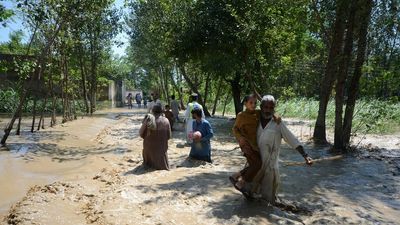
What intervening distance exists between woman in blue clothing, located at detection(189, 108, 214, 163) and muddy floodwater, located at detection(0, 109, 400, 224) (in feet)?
0.75

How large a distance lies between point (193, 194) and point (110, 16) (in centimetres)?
2870

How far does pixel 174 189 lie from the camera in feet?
23.9

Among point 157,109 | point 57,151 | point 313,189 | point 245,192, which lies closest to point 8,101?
point 57,151

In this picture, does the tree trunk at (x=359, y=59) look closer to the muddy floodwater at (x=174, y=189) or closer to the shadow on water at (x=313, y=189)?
the muddy floodwater at (x=174, y=189)

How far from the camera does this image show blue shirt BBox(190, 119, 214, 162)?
9234mm

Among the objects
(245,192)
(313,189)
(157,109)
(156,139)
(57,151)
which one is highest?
(157,109)

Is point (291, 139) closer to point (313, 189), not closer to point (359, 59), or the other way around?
point (313, 189)

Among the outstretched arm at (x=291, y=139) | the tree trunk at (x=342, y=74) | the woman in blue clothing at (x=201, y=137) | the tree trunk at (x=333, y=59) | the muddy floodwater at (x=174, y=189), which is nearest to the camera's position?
the outstretched arm at (x=291, y=139)

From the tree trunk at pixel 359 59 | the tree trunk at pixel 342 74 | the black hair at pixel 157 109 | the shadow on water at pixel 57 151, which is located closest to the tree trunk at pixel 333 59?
the tree trunk at pixel 342 74

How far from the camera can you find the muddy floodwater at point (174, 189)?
20.1 feet

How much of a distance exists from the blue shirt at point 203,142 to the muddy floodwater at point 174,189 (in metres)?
0.23

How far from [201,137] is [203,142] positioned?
33 centimetres

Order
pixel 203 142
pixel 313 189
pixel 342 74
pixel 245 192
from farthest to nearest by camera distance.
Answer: pixel 342 74 → pixel 203 142 → pixel 313 189 → pixel 245 192

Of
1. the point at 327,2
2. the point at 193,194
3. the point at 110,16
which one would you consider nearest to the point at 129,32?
the point at 110,16
